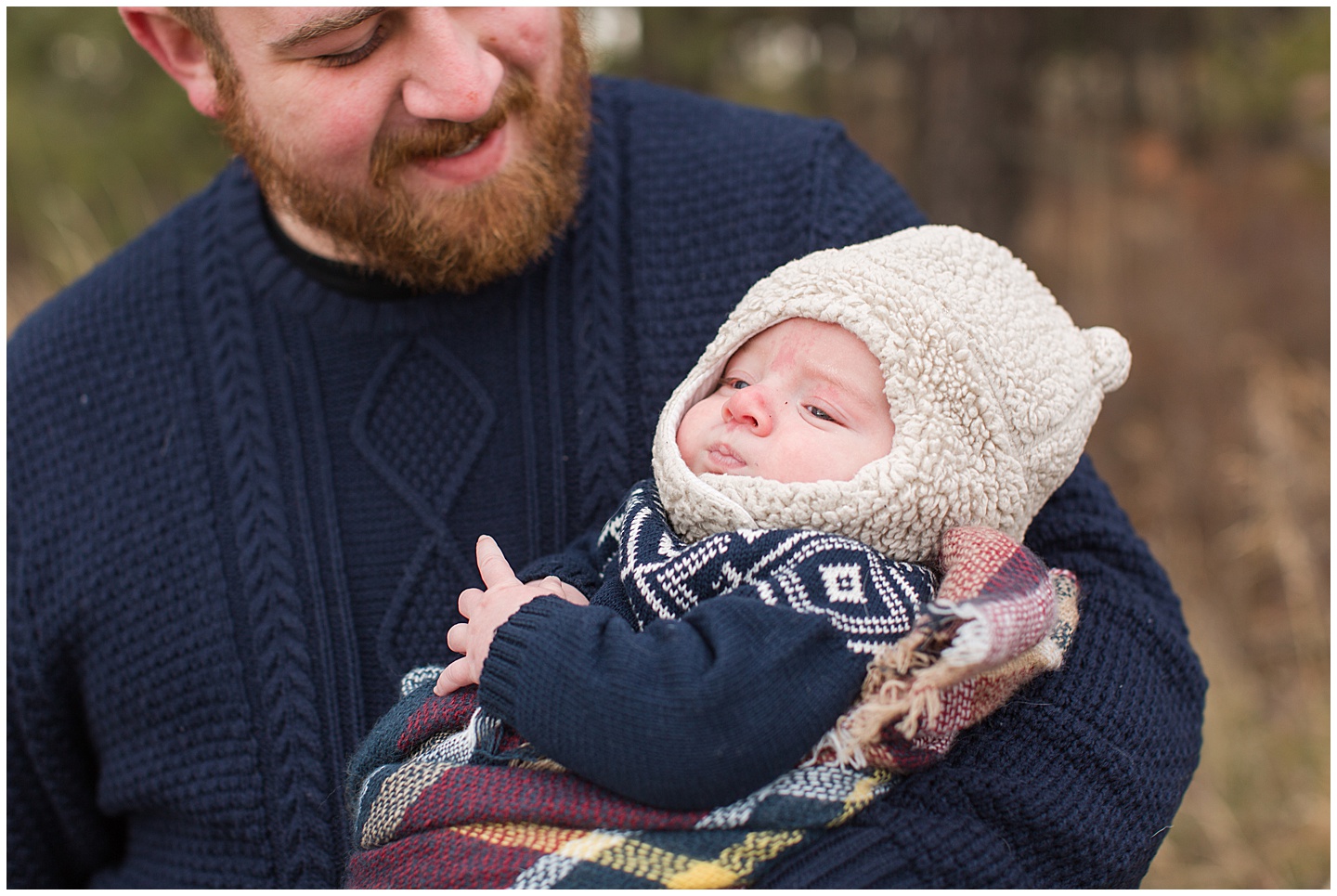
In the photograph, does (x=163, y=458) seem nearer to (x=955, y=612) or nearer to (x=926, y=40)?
(x=955, y=612)

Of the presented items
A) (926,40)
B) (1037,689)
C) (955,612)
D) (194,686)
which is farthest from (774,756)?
(926,40)

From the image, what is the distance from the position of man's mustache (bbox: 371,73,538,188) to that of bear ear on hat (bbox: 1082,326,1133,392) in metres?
1.01

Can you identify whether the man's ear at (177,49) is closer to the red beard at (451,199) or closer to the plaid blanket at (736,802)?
the red beard at (451,199)

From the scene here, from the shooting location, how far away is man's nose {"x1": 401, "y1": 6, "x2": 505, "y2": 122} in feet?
5.72

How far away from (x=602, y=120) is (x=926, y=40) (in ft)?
10.8

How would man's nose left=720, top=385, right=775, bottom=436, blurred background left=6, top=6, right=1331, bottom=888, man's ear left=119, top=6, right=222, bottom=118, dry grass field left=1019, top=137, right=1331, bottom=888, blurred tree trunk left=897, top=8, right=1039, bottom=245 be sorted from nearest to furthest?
man's nose left=720, top=385, right=775, bottom=436
man's ear left=119, top=6, right=222, bottom=118
dry grass field left=1019, top=137, right=1331, bottom=888
blurred background left=6, top=6, right=1331, bottom=888
blurred tree trunk left=897, top=8, right=1039, bottom=245

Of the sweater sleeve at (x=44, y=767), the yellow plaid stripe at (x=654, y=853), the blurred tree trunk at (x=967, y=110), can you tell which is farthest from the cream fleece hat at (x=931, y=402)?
the blurred tree trunk at (x=967, y=110)

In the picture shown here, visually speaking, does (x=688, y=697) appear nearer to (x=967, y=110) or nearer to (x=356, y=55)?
(x=356, y=55)

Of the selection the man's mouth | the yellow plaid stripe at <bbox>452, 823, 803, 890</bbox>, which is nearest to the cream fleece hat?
the yellow plaid stripe at <bbox>452, 823, 803, 890</bbox>

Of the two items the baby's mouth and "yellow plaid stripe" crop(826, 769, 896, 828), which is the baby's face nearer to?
the baby's mouth

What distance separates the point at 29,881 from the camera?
203 cm

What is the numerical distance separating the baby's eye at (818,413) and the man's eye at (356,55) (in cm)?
92

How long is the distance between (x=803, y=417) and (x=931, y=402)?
175 mm

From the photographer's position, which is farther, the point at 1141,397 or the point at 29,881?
the point at 1141,397
